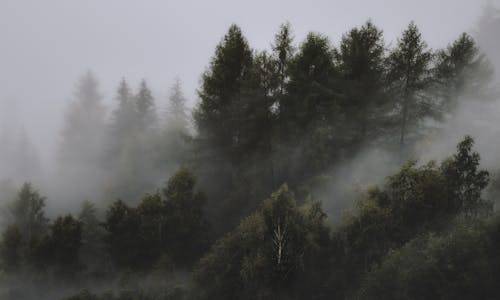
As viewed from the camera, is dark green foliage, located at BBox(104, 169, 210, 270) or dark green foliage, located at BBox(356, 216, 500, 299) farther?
dark green foliage, located at BBox(104, 169, 210, 270)

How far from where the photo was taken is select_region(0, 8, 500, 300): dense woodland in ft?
52.9

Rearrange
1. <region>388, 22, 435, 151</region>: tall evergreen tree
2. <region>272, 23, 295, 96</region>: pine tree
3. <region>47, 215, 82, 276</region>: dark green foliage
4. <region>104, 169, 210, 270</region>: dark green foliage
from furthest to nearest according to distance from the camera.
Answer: <region>272, 23, 295, 96</region>: pine tree < <region>388, 22, 435, 151</region>: tall evergreen tree < <region>47, 215, 82, 276</region>: dark green foliage < <region>104, 169, 210, 270</region>: dark green foliage

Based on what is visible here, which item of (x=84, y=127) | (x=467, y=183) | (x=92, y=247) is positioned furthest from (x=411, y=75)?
(x=84, y=127)

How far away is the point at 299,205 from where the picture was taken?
67.3 ft

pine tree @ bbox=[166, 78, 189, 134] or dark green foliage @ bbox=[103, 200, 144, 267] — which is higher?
pine tree @ bbox=[166, 78, 189, 134]

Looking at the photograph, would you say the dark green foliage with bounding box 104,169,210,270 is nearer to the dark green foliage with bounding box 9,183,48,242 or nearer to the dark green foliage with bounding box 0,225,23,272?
the dark green foliage with bounding box 0,225,23,272

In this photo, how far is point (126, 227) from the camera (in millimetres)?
21703

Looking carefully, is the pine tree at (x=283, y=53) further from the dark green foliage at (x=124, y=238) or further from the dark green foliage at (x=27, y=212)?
the dark green foliage at (x=27, y=212)

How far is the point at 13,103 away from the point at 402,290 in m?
87.9

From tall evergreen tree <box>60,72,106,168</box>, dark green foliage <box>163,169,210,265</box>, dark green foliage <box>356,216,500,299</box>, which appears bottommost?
dark green foliage <box>356,216,500,299</box>

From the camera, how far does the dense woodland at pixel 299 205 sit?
16.1m

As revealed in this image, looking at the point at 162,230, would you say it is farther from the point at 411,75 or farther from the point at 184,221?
the point at 411,75

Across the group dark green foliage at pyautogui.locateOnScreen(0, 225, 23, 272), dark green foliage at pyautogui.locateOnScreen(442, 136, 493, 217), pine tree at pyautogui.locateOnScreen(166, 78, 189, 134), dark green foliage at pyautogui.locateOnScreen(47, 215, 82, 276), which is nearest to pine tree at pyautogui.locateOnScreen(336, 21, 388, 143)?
dark green foliage at pyautogui.locateOnScreen(442, 136, 493, 217)

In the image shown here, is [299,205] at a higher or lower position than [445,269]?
higher
